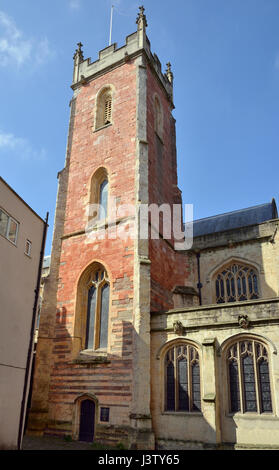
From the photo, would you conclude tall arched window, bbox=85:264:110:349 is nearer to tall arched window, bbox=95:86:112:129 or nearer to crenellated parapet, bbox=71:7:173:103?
tall arched window, bbox=95:86:112:129

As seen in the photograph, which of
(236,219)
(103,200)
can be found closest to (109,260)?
(103,200)

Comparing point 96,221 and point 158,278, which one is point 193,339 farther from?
point 96,221

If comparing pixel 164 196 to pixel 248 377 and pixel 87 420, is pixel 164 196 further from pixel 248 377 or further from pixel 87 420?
pixel 87 420

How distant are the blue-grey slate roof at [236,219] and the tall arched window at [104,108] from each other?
29.3ft

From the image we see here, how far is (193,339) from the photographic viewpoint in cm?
1450

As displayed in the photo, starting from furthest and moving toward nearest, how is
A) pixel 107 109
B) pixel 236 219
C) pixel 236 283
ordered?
1. pixel 236 219
2. pixel 107 109
3. pixel 236 283

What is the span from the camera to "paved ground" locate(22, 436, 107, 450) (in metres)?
13.5

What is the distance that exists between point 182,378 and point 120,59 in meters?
18.2

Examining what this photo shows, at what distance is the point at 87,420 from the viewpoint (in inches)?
608

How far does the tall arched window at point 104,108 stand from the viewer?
885 inches

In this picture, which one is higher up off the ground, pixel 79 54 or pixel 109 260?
pixel 79 54

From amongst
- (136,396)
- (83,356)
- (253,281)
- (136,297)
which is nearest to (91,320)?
(83,356)

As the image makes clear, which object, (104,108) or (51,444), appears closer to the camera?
(51,444)

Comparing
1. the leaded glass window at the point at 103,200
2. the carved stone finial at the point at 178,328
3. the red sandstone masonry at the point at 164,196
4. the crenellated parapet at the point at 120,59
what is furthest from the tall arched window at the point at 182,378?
the crenellated parapet at the point at 120,59
